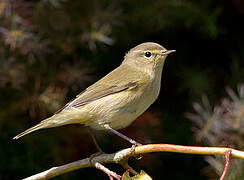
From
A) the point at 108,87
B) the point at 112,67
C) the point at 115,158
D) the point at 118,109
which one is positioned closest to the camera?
the point at 115,158

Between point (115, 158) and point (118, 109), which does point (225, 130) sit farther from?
point (115, 158)

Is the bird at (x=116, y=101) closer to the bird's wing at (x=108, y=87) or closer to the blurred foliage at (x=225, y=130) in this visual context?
the bird's wing at (x=108, y=87)

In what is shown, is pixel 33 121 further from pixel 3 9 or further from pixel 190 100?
pixel 190 100

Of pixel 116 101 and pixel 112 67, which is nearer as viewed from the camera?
pixel 116 101

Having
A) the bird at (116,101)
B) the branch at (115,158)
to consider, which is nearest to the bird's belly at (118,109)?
the bird at (116,101)

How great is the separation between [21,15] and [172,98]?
122 centimetres

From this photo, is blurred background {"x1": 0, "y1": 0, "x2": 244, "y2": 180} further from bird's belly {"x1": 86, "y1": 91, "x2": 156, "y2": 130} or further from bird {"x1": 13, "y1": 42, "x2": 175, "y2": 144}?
bird's belly {"x1": 86, "y1": 91, "x2": 156, "y2": 130}

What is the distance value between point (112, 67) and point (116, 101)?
89cm

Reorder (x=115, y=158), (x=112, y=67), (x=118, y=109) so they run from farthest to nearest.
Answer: (x=112, y=67)
(x=118, y=109)
(x=115, y=158)

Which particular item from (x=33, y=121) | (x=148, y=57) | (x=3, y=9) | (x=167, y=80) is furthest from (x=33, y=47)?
(x=167, y=80)

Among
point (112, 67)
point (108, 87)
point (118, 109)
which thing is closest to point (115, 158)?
point (118, 109)

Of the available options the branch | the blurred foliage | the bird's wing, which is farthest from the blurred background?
the branch

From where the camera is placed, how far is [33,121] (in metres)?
2.75

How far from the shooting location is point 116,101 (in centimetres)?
212
